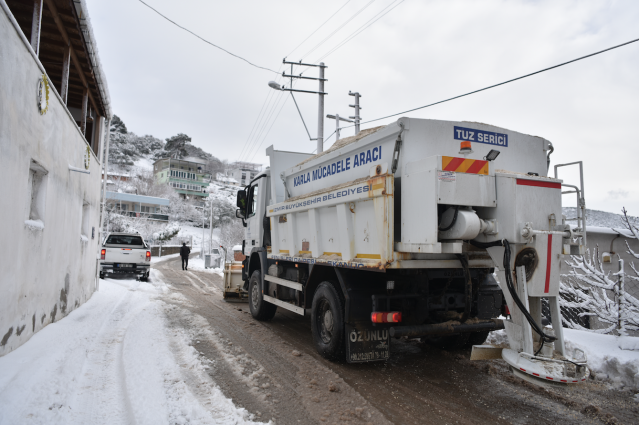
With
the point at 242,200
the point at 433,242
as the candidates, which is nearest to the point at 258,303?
the point at 242,200

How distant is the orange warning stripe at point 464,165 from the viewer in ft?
13.3

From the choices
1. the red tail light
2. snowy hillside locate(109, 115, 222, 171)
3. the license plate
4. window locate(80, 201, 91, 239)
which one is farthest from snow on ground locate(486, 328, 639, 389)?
snowy hillside locate(109, 115, 222, 171)

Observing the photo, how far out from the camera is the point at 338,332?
5.13 metres

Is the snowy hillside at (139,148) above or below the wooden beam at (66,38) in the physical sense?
above

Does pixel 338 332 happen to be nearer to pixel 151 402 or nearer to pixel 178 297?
pixel 151 402

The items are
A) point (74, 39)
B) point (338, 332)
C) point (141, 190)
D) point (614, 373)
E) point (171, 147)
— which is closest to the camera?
point (614, 373)

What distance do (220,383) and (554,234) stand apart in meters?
3.88

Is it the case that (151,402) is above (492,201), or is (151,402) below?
below

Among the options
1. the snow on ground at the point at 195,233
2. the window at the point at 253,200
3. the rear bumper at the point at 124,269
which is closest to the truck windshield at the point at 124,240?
the rear bumper at the point at 124,269

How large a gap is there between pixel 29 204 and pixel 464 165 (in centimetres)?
554

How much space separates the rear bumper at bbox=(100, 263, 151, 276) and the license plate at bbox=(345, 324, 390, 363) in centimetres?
1194

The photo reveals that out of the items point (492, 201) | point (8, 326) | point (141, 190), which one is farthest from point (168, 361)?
point (141, 190)

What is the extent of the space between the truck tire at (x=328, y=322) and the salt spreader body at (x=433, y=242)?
0.7 inches

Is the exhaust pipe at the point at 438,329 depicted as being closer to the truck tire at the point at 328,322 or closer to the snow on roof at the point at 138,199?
the truck tire at the point at 328,322
